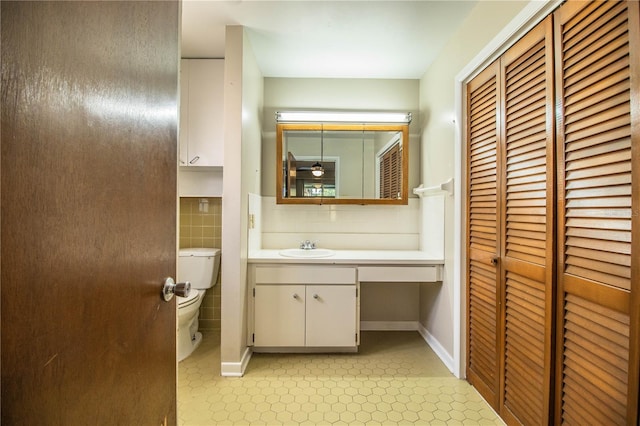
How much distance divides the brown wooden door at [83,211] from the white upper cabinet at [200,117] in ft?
5.44

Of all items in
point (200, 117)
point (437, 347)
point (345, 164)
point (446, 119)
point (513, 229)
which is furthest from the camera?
point (345, 164)

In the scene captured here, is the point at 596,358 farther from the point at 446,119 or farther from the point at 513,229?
the point at 446,119

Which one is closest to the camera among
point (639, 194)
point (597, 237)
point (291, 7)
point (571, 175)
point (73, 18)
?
point (73, 18)

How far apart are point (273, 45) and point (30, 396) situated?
7.48ft

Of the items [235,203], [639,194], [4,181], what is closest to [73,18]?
[4,181]

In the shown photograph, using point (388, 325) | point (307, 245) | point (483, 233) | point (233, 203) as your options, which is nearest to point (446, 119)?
point (483, 233)

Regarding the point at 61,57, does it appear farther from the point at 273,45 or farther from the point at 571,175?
the point at 273,45

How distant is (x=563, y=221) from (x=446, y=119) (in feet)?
3.93

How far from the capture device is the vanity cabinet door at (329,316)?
7.24 feet

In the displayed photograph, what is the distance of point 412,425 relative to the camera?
1.55 meters

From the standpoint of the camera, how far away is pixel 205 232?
2662 mm

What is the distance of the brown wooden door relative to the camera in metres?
0.41

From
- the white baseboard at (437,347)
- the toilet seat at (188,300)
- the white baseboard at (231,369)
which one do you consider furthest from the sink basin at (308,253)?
the white baseboard at (437,347)

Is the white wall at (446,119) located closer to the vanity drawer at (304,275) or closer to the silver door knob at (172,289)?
the vanity drawer at (304,275)
